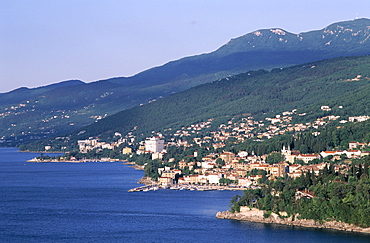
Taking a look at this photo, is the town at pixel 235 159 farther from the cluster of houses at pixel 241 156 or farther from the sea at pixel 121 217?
the sea at pixel 121 217

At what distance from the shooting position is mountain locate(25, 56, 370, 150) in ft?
388

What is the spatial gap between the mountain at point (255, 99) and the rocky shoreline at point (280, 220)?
54645mm

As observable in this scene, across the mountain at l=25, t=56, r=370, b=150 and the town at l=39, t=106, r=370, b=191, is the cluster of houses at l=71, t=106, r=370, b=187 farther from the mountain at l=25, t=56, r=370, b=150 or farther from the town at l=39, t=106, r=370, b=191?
the mountain at l=25, t=56, r=370, b=150

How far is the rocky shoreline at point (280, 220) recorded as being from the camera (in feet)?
135

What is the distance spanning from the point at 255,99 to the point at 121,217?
87227 mm

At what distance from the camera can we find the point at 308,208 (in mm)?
42812

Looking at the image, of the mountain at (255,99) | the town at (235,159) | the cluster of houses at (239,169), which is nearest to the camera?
the cluster of houses at (239,169)

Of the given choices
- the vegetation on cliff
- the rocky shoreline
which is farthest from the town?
the rocky shoreline

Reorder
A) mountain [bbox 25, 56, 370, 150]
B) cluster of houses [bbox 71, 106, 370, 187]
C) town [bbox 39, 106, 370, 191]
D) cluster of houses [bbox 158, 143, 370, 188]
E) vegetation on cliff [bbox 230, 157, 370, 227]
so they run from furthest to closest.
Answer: mountain [bbox 25, 56, 370, 150] → cluster of houses [bbox 71, 106, 370, 187] → town [bbox 39, 106, 370, 191] → cluster of houses [bbox 158, 143, 370, 188] → vegetation on cliff [bbox 230, 157, 370, 227]

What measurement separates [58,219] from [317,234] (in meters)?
14.3

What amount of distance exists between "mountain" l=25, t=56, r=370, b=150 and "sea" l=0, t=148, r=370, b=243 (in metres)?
42.5

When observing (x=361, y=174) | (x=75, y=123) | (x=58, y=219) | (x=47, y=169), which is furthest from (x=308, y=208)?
(x=75, y=123)

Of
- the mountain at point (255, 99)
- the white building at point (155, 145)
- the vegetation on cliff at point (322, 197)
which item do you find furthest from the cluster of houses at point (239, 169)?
the white building at point (155, 145)

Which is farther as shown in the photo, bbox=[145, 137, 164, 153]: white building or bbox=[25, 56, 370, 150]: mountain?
bbox=[25, 56, 370, 150]: mountain
